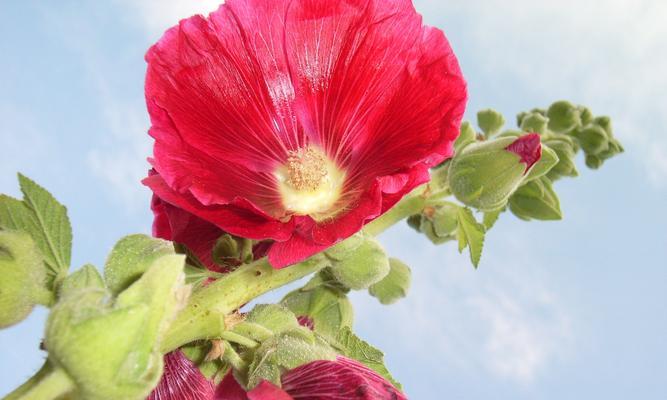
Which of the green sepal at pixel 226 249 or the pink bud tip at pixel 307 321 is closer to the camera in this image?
the green sepal at pixel 226 249

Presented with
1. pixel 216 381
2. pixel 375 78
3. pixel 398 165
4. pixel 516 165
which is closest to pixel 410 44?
pixel 375 78

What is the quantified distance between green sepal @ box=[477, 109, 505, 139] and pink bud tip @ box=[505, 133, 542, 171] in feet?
2.99

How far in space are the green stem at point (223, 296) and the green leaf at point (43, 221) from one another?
285mm

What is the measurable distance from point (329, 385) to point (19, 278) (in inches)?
26.5

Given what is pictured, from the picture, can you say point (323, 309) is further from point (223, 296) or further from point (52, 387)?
point (52, 387)

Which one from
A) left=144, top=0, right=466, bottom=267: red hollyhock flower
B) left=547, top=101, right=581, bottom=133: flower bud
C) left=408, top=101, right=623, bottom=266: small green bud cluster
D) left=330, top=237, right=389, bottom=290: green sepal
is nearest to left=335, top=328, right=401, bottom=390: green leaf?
left=330, top=237, right=389, bottom=290: green sepal

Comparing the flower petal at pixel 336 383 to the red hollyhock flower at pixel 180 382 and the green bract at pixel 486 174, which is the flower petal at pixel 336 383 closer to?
the red hollyhock flower at pixel 180 382

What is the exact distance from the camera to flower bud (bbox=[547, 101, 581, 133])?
3281mm

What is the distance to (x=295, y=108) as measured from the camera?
82.2 inches

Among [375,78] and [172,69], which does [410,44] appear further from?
[172,69]

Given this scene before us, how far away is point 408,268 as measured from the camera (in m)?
2.65

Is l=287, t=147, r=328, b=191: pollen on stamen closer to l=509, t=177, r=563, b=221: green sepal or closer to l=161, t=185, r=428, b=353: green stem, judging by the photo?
l=161, t=185, r=428, b=353: green stem

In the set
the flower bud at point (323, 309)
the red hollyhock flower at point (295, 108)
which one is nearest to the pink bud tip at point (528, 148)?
the red hollyhock flower at point (295, 108)

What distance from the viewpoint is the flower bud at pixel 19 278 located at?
1.54 m
